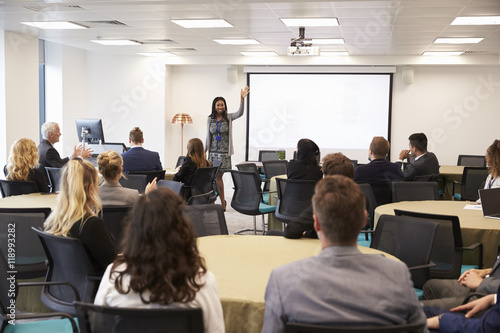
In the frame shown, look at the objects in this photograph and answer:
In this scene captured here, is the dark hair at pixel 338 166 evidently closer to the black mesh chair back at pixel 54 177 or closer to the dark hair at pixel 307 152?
the dark hair at pixel 307 152

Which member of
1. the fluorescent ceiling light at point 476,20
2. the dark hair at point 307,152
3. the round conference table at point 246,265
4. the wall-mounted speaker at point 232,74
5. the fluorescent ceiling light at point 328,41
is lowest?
the round conference table at point 246,265

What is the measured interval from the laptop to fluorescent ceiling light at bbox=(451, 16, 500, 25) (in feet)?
11.2

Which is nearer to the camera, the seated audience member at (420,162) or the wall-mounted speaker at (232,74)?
the seated audience member at (420,162)

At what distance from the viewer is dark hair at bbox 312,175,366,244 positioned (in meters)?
1.84

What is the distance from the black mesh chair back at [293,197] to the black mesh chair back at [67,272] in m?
2.95

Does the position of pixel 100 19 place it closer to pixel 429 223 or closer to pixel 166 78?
pixel 166 78

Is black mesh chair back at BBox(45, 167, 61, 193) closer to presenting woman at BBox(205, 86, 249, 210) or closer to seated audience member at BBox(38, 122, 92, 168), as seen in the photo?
seated audience member at BBox(38, 122, 92, 168)

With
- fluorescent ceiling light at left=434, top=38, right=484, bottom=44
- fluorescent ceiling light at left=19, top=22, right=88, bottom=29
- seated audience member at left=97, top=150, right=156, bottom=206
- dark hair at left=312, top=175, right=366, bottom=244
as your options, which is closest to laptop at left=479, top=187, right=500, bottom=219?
seated audience member at left=97, top=150, right=156, bottom=206

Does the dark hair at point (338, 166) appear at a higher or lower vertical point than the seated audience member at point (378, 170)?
higher

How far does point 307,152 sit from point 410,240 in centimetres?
232

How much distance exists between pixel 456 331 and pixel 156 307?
51.9 inches

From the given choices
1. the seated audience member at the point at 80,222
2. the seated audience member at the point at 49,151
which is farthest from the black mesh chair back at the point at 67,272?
the seated audience member at the point at 49,151

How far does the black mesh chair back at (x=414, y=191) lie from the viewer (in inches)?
212

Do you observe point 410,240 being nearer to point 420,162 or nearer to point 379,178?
point 379,178
